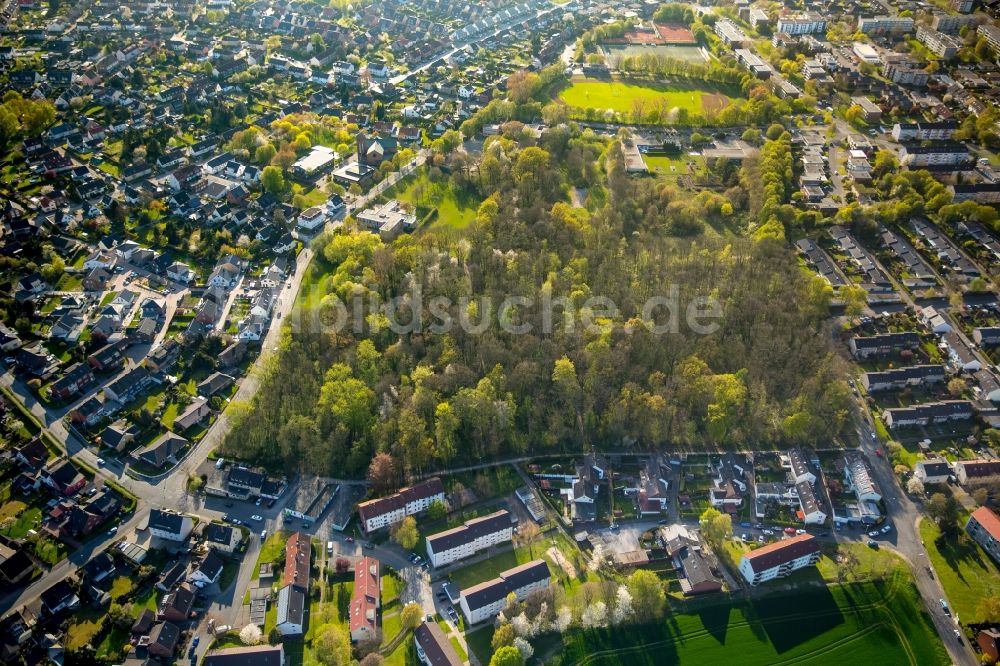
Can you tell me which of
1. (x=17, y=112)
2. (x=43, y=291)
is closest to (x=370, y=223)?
(x=43, y=291)

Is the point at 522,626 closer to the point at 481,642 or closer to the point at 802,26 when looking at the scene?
the point at 481,642

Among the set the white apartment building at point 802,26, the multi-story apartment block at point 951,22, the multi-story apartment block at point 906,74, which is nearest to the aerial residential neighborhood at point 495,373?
the multi-story apartment block at point 906,74

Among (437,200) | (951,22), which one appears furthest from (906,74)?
(437,200)

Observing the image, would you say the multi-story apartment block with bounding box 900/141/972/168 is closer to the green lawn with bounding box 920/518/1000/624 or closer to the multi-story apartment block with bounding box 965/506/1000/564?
the multi-story apartment block with bounding box 965/506/1000/564

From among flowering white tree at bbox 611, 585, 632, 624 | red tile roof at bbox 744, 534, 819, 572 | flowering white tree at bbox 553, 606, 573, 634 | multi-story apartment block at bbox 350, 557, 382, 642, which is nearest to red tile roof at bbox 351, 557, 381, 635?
multi-story apartment block at bbox 350, 557, 382, 642

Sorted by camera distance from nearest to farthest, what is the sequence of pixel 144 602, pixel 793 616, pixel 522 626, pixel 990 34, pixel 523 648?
1. pixel 523 648
2. pixel 522 626
3. pixel 144 602
4. pixel 793 616
5. pixel 990 34

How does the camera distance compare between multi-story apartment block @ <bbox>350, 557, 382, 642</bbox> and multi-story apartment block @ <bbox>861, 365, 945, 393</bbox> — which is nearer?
multi-story apartment block @ <bbox>350, 557, 382, 642</bbox>

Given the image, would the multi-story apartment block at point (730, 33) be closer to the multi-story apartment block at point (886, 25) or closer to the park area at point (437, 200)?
the multi-story apartment block at point (886, 25)
